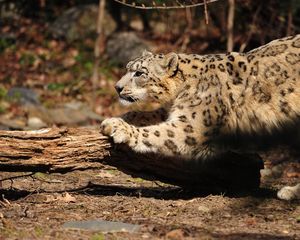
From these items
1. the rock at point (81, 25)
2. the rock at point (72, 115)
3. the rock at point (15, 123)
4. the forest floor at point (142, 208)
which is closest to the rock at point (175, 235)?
the forest floor at point (142, 208)

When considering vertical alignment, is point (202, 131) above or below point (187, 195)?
above

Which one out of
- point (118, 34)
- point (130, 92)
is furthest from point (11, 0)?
point (130, 92)

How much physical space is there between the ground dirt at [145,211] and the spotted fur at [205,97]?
643mm

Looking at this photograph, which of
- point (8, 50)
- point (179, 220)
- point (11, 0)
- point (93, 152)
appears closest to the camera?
point (179, 220)

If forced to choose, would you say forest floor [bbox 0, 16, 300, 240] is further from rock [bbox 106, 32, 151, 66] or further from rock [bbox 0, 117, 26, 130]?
rock [bbox 106, 32, 151, 66]

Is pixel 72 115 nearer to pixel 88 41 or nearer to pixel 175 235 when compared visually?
pixel 88 41

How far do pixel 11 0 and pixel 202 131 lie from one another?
17.8 m

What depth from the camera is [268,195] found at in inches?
318

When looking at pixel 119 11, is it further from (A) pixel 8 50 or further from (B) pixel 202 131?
(B) pixel 202 131

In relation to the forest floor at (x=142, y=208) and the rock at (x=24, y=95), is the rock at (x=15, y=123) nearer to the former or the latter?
the rock at (x=24, y=95)

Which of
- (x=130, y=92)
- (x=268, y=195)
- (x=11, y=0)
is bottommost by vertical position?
(x=268, y=195)

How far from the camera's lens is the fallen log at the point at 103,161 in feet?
23.0

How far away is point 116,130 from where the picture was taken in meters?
7.24

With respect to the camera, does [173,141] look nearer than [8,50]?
Yes
